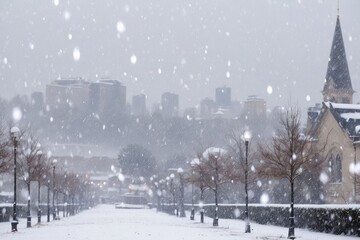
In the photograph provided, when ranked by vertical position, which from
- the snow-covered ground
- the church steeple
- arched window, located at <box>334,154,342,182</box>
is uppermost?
the church steeple

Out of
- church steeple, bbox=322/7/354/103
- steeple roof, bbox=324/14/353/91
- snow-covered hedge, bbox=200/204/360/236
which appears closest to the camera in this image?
snow-covered hedge, bbox=200/204/360/236

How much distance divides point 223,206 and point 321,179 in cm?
1024

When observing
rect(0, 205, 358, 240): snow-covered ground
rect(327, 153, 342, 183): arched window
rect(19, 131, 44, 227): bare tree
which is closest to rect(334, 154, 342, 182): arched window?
rect(327, 153, 342, 183): arched window

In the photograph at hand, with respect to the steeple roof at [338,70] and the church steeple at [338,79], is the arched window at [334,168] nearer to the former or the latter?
the church steeple at [338,79]

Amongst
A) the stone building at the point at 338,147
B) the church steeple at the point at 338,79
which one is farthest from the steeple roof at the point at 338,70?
the stone building at the point at 338,147

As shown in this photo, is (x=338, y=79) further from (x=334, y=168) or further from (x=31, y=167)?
(x=31, y=167)

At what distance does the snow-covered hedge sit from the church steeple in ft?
106

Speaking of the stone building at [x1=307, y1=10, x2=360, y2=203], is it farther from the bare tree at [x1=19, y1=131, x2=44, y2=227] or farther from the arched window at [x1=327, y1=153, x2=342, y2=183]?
the bare tree at [x1=19, y1=131, x2=44, y2=227]

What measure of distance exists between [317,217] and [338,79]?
46.8 m

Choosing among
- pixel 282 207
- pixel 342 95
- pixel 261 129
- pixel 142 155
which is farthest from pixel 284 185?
pixel 261 129

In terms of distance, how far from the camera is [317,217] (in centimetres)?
3378

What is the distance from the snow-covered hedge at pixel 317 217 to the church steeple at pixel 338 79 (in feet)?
106

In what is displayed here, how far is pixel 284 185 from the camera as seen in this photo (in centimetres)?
6856

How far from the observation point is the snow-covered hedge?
28.8 metres
